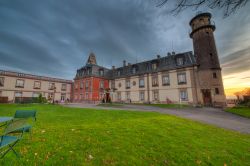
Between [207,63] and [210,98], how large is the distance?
592 cm

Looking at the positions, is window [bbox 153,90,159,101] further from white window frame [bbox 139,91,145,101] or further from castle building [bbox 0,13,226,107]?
white window frame [bbox 139,91,145,101]

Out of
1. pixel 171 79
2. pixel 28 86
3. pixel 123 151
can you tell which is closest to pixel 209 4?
pixel 123 151

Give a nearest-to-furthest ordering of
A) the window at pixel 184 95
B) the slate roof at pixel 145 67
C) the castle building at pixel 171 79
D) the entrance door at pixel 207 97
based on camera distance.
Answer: the entrance door at pixel 207 97
the castle building at pixel 171 79
the window at pixel 184 95
the slate roof at pixel 145 67

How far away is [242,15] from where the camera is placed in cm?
313

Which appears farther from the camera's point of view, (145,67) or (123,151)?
(145,67)

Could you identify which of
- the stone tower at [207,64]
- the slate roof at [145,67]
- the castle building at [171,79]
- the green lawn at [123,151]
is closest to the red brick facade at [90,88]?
the castle building at [171,79]

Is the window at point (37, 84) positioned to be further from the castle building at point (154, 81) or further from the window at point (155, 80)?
the window at point (155, 80)

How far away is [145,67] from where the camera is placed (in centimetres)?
2797

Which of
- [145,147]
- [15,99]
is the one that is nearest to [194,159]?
[145,147]

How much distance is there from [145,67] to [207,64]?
12.0 meters

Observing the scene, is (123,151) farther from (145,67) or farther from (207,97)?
(145,67)

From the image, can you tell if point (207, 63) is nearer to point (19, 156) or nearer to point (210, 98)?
point (210, 98)

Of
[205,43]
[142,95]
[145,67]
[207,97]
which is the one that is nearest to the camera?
[207,97]

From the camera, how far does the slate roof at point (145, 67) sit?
73.3 feet
